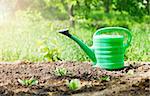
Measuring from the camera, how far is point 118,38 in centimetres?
535

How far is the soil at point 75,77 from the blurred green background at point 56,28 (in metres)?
0.74

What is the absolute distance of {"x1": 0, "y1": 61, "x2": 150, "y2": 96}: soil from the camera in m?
4.23

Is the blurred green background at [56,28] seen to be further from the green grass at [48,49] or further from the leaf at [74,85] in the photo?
the leaf at [74,85]

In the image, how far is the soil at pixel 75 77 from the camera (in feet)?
13.9

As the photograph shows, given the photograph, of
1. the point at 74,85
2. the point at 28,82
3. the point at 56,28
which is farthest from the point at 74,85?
the point at 56,28

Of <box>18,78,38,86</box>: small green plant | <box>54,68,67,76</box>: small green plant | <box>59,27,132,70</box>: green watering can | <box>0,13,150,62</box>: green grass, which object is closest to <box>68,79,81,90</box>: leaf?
<box>18,78,38,86</box>: small green plant

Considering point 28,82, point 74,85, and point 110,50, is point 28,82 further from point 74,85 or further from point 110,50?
point 110,50

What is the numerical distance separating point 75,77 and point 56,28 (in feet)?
21.5

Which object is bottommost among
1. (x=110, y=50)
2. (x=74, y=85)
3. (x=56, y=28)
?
(x=74, y=85)

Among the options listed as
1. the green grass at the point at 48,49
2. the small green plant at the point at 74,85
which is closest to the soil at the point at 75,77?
the small green plant at the point at 74,85

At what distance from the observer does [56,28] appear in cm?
1136

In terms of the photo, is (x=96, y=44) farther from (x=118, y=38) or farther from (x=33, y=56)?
(x=33, y=56)

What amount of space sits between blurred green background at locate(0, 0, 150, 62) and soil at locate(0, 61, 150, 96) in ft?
2.44

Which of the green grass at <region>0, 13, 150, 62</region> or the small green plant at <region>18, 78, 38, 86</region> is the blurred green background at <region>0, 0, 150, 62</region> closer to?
the green grass at <region>0, 13, 150, 62</region>
